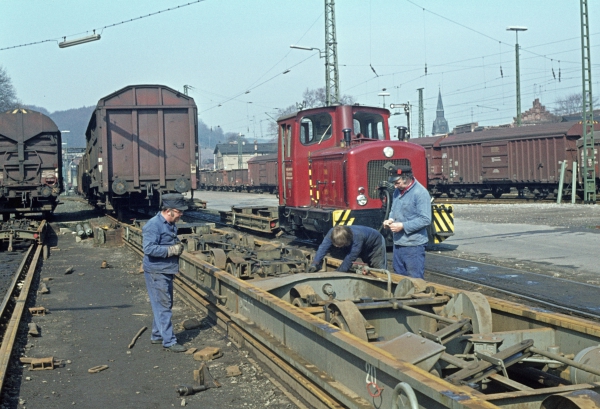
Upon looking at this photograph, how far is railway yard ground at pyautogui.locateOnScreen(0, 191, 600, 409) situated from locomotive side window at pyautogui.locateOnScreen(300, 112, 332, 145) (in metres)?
3.37

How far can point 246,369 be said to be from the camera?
6031 millimetres

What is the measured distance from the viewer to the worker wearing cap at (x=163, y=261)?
269 inches

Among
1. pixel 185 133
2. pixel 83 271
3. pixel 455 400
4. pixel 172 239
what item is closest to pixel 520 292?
pixel 172 239

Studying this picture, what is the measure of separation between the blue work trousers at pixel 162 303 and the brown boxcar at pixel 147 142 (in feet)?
38.2

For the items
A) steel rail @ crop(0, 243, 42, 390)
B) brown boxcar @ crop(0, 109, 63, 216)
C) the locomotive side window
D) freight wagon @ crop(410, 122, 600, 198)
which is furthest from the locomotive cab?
freight wagon @ crop(410, 122, 600, 198)

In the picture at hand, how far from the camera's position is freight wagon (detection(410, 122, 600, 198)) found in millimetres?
28359

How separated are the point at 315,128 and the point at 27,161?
11.1 metres

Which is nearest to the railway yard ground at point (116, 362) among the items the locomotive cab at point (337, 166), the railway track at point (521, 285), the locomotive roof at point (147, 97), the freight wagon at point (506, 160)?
the railway track at point (521, 285)

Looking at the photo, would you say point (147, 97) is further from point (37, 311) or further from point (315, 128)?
point (37, 311)

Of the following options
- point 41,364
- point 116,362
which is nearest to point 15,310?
point 41,364

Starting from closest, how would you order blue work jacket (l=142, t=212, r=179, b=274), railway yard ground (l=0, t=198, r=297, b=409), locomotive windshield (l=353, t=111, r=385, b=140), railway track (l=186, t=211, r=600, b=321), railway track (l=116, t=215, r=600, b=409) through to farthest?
railway track (l=116, t=215, r=600, b=409), railway yard ground (l=0, t=198, r=297, b=409), blue work jacket (l=142, t=212, r=179, b=274), railway track (l=186, t=211, r=600, b=321), locomotive windshield (l=353, t=111, r=385, b=140)

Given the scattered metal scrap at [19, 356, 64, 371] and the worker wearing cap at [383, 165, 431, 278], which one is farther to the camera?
the worker wearing cap at [383, 165, 431, 278]

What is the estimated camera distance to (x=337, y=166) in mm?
13172

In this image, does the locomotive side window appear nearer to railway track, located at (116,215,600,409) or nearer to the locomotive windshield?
the locomotive windshield
